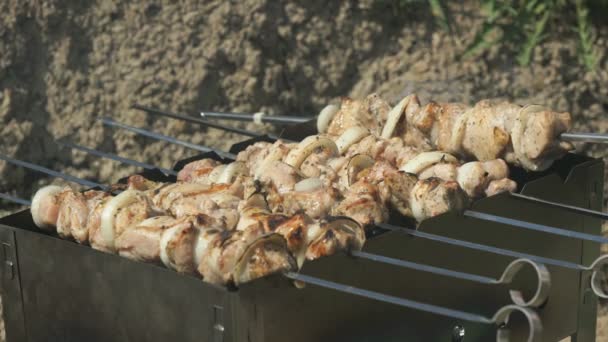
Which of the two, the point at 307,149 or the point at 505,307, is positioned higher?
the point at 307,149

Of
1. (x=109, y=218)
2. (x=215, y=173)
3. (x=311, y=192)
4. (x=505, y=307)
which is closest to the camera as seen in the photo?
(x=505, y=307)

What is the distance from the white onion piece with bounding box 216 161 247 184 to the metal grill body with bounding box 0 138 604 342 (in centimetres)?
49

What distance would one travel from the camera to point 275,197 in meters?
2.90

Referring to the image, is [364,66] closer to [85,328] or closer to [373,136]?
[373,136]

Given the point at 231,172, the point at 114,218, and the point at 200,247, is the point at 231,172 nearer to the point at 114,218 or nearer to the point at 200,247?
the point at 114,218

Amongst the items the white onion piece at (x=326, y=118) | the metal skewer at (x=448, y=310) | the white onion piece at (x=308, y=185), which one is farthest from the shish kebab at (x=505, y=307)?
the white onion piece at (x=326, y=118)

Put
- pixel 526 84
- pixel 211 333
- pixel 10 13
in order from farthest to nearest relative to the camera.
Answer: pixel 526 84 < pixel 10 13 < pixel 211 333

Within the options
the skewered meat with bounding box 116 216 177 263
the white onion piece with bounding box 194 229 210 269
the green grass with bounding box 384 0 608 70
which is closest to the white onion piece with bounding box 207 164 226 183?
the skewered meat with bounding box 116 216 177 263

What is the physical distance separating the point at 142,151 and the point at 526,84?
6.29 feet

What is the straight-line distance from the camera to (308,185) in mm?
2928

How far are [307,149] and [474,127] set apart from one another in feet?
1.62

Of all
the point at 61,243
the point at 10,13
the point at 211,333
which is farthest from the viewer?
the point at 10,13

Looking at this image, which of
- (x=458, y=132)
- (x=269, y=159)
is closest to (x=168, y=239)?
(x=269, y=159)

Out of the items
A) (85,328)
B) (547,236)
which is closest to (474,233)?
(547,236)
